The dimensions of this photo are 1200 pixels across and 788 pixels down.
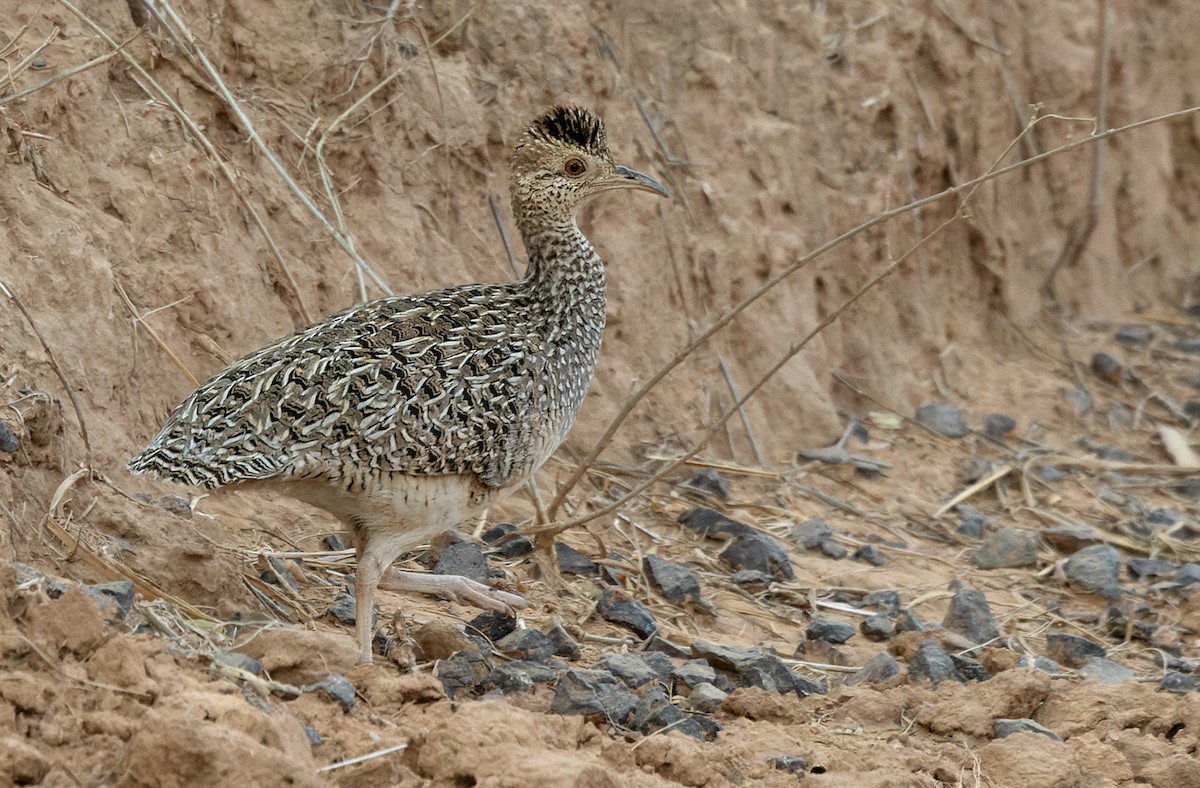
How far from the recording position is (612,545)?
21.9ft

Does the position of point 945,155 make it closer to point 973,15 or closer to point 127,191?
point 973,15

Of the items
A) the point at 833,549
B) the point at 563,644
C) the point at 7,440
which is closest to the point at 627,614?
the point at 563,644

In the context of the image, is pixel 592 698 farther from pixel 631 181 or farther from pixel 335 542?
pixel 631 181

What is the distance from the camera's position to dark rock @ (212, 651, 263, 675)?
3.91 meters

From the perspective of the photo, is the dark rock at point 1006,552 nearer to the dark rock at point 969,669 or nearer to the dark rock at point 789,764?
the dark rock at point 969,669

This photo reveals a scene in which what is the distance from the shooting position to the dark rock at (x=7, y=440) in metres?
4.67

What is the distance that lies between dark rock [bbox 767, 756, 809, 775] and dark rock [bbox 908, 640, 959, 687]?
1.08 metres

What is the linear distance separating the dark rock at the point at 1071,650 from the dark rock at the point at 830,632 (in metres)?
0.91

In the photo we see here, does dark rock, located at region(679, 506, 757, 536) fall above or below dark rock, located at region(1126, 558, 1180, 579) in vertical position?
above

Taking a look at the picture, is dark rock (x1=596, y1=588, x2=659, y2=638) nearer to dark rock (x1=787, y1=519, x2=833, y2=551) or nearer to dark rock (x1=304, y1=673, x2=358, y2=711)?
dark rock (x1=787, y1=519, x2=833, y2=551)

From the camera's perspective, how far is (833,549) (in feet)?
23.2

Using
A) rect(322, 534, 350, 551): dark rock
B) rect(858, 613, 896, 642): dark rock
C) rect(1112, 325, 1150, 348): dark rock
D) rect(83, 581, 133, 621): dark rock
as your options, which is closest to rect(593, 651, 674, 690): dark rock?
rect(858, 613, 896, 642): dark rock

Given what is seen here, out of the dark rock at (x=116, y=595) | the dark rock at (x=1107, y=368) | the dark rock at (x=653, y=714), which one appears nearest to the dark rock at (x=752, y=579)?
the dark rock at (x=653, y=714)

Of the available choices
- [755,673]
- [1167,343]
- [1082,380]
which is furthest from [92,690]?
[1167,343]
